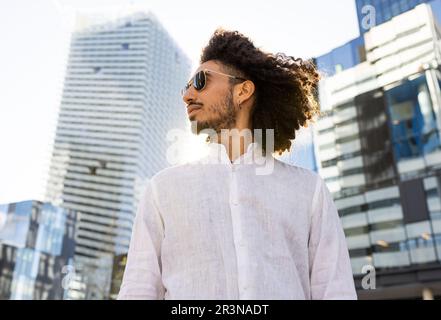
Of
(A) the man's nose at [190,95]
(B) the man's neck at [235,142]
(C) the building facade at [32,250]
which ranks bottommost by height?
(B) the man's neck at [235,142]

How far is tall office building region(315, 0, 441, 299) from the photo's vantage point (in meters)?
43.2

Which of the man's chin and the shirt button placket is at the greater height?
the man's chin

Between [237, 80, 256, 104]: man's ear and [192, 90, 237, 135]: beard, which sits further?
[237, 80, 256, 104]: man's ear

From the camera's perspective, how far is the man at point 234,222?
6.23ft

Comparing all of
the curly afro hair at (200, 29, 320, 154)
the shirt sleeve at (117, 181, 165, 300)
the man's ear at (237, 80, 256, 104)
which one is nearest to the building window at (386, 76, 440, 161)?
the curly afro hair at (200, 29, 320, 154)

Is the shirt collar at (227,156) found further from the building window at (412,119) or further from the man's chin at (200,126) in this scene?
the building window at (412,119)

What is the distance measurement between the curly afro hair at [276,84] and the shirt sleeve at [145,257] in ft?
2.53

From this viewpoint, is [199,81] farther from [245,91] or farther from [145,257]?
[145,257]

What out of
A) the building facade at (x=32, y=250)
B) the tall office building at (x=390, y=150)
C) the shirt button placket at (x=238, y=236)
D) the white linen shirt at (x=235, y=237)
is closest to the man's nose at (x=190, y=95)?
the white linen shirt at (x=235, y=237)

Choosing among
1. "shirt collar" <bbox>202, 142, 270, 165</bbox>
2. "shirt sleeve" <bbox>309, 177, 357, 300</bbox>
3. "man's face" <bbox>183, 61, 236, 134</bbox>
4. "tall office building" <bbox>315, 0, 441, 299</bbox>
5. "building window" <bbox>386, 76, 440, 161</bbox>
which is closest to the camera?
"shirt sleeve" <bbox>309, 177, 357, 300</bbox>

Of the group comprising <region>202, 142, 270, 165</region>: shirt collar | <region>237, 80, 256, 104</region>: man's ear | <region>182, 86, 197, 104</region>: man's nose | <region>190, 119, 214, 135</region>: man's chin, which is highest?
<region>237, 80, 256, 104</region>: man's ear

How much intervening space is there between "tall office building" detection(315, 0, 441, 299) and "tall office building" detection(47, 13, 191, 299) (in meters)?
65.4

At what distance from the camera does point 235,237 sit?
1967 mm

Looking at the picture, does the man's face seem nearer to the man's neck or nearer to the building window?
the man's neck
